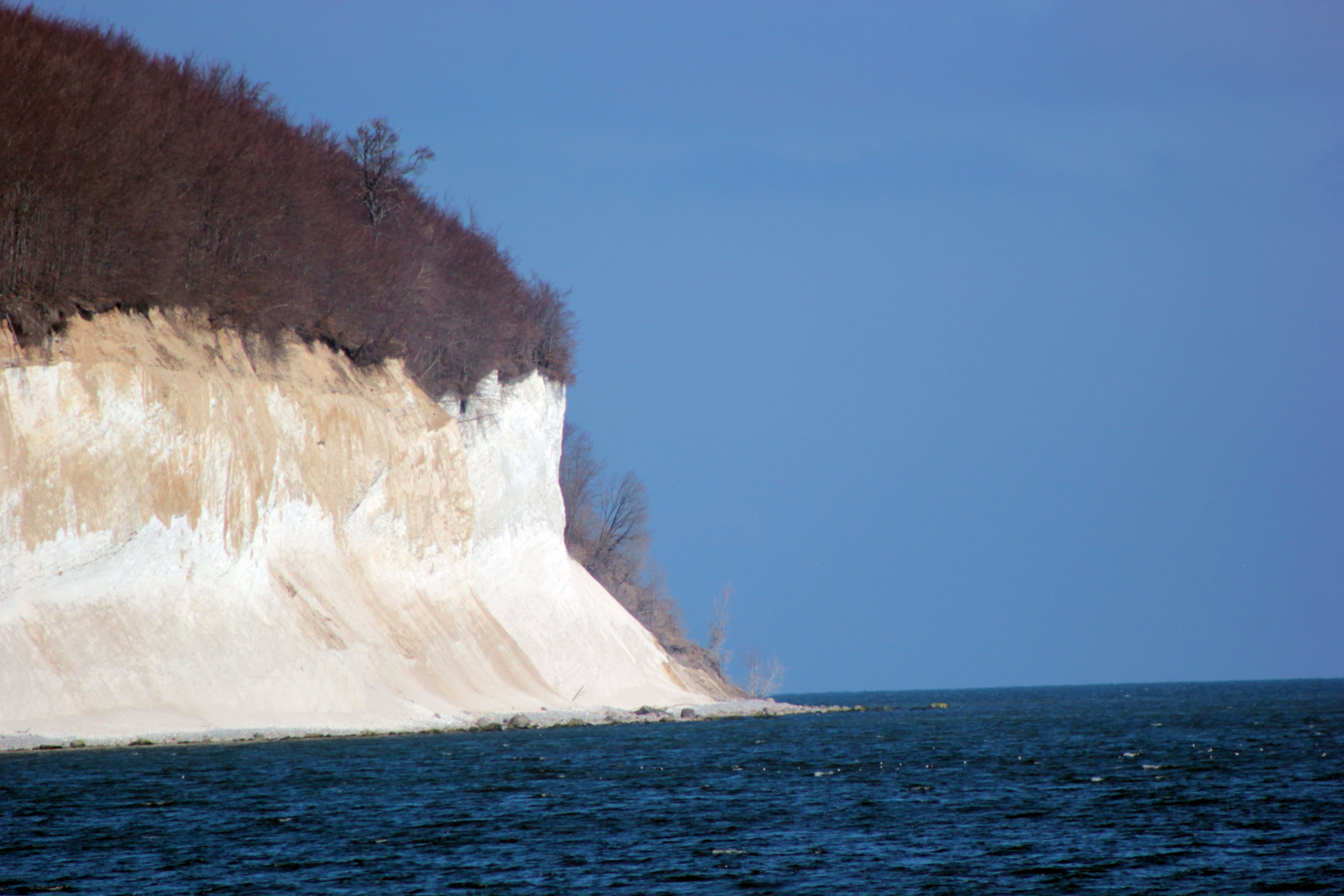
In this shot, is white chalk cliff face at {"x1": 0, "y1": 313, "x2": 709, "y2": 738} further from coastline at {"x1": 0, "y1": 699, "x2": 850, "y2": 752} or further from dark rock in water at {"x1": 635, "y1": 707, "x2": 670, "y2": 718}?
dark rock in water at {"x1": 635, "y1": 707, "x2": 670, "y2": 718}

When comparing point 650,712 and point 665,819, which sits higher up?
point 665,819

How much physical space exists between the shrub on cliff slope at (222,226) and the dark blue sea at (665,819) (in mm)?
12988

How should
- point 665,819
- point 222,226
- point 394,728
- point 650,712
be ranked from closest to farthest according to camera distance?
point 665,819 → point 394,728 → point 222,226 → point 650,712

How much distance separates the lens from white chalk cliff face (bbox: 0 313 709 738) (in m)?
32.0

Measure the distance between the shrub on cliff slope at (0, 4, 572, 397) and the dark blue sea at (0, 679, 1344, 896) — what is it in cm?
1299

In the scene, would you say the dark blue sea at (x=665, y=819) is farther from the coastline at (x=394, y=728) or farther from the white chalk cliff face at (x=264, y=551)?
the white chalk cliff face at (x=264, y=551)

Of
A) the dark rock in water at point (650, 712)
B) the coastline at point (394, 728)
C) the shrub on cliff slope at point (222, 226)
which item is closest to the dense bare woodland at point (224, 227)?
the shrub on cliff slope at point (222, 226)

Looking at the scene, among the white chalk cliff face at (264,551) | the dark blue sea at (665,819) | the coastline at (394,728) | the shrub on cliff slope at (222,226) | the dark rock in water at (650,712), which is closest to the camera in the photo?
the dark blue sea at (665,819)

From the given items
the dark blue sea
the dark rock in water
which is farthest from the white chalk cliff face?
the dark blue sea

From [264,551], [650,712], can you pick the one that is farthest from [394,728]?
[650,712]

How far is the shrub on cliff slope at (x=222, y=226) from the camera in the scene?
112 feet

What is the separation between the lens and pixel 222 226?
136 feet

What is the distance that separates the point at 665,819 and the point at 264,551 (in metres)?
20.8

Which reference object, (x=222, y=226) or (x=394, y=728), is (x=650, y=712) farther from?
(x=222, y=226)
